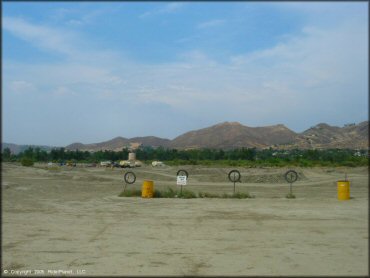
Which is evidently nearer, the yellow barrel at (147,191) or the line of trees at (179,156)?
the yellow barrel at (147,191)

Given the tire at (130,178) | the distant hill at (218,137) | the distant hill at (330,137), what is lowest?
the tire at (130,178)

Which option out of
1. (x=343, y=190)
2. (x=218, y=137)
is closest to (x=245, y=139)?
(x=218, y=137)

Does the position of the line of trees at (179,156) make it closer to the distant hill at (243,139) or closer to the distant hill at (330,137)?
the distant hill at (243,139)

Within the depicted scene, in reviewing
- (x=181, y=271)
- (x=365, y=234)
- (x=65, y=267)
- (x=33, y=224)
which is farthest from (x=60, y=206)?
(x=365, y=234)

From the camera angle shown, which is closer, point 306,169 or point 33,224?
point 33,224

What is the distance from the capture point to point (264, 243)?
9.98m

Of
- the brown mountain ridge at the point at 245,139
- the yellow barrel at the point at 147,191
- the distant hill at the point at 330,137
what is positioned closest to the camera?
the distant hill at the point at 330,137

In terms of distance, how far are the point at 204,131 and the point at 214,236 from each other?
63284 millimetres

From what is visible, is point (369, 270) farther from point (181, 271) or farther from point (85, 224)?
point (85, 224)

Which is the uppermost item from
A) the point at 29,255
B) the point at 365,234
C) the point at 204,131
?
the point at 204,131

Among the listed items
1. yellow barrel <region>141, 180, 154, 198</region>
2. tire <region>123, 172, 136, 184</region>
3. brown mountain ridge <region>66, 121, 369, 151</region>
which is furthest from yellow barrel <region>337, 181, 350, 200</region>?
tire <region>123, 172, 136, 184</region>

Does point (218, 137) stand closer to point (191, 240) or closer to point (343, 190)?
point (343, 190)

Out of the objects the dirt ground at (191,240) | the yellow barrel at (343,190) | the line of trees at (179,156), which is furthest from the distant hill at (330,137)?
the line of trees at (179,156)

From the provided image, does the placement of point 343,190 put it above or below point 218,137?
below
